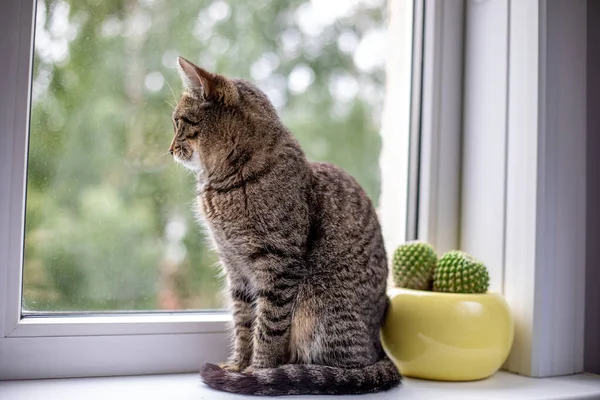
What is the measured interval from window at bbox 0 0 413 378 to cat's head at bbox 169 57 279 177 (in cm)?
17

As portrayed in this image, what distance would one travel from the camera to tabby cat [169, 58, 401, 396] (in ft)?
3.49

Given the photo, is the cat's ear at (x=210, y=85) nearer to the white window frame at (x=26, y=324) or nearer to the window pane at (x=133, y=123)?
the window pane at (x=133, y=123)

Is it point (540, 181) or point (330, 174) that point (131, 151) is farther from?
point (540, 181)

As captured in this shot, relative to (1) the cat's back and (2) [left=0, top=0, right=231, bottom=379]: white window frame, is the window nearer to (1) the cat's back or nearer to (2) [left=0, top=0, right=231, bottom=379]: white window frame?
(2) [left=0, top=0, right=231, bottom=379]: white window frame

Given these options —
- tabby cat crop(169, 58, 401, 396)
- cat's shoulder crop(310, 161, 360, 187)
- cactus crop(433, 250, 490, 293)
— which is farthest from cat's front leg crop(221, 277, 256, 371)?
cactus crop(433, 250, 490, 293)

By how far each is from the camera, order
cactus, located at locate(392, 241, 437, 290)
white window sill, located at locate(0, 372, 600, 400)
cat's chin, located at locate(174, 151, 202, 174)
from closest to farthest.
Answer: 1. white window sill, located at locate(0, 372, 600, 400)
2. cat's chin, located at locate(174, 151, 202, 174)
3. cactus, located at locate(392, 241, 437, 290)

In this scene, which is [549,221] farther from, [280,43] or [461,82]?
[280,43]

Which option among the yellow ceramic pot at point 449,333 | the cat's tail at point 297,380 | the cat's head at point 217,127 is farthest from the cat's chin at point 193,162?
the yellow ceramic pot at point 449,333

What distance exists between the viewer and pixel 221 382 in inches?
41.1

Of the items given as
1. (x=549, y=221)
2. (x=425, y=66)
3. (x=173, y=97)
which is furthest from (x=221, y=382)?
(x=425, y=66)

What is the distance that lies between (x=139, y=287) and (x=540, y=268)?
0.87m

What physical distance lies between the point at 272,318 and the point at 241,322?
0.12 metres

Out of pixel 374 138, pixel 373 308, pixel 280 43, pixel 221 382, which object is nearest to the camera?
pixel 221 382

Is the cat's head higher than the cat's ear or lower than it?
lower
